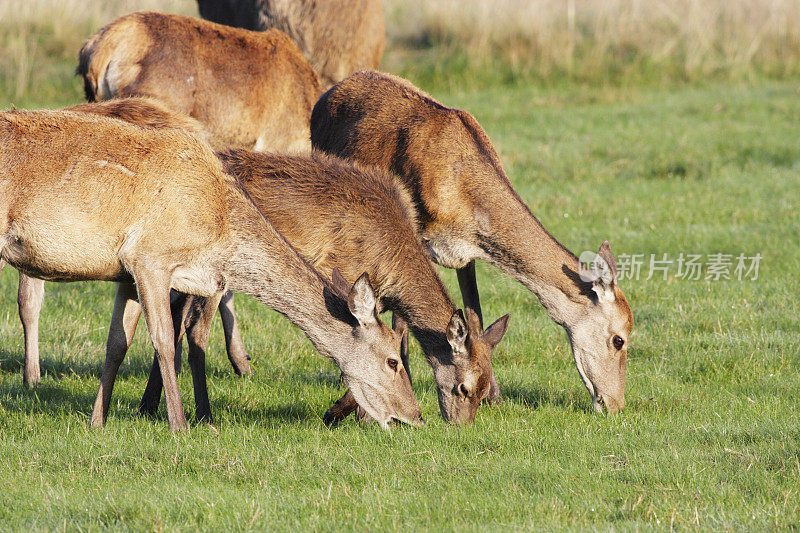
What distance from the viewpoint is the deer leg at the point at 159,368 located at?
657 cm

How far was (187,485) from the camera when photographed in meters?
5.10

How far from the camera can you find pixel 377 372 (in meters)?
6.07

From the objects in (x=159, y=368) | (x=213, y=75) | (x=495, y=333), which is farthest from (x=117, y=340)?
(x=213, y=75)

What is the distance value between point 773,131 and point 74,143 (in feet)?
40.5

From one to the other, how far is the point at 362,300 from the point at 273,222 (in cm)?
105

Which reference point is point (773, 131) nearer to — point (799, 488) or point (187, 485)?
point (799, 488)

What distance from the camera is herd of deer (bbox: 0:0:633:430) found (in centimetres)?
566

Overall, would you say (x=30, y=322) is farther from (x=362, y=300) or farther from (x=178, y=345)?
(x=362, y=300)

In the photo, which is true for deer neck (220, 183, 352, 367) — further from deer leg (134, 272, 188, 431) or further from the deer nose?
the deer nose

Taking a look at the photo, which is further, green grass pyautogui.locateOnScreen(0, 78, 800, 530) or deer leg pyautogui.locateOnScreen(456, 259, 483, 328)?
deer leg pyautogui.locateOnScreen(456, 259, 483, 328)

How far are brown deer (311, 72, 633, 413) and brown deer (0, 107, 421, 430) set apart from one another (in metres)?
1.50

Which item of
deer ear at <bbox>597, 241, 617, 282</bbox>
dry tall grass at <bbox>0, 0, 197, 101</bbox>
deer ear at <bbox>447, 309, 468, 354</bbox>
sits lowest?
dry tall grass at <bbox>0, 0, 197, 101</bbox>

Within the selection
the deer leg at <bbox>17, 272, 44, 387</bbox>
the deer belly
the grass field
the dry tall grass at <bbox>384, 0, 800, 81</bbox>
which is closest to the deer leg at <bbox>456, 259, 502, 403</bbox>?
the grass field

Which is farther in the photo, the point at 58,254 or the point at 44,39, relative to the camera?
the point at 44,39
